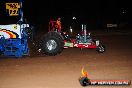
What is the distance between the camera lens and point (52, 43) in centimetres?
1587

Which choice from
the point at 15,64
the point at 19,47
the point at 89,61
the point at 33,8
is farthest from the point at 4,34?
the point at 33,8

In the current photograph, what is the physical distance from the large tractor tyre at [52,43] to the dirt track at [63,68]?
33 cm

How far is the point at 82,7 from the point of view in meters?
43.0

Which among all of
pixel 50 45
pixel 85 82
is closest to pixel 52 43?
pixel 50 45

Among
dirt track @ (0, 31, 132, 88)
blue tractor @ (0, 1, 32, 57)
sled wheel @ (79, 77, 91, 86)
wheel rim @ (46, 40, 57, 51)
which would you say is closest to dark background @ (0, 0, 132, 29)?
dirt track @ (0, 31, 132, 88)

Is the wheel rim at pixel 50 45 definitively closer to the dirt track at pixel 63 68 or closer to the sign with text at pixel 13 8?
the dirt track at pixel 63 68

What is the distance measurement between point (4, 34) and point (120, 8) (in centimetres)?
2787

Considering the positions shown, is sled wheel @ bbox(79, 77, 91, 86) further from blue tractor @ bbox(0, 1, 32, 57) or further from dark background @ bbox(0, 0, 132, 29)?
dark background @ bbox(0, 0, 132, 29)

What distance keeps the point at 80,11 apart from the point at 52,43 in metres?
26.0

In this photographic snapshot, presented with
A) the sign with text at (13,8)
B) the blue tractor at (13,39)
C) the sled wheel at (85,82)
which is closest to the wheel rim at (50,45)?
the blue tractor at (13,39)

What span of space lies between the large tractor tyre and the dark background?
718 inches

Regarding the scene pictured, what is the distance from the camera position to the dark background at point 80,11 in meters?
36.0

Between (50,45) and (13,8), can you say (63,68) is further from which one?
(13,8)

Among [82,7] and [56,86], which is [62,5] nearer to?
[82,7]
